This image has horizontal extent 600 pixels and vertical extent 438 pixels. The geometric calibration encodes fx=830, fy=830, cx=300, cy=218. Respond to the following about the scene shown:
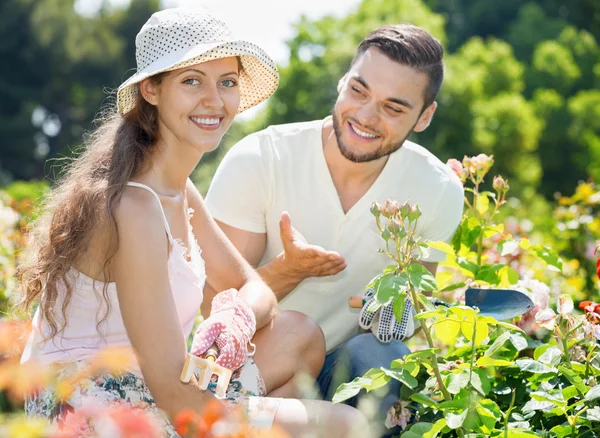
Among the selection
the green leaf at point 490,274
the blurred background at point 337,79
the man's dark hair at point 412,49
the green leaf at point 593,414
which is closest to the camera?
the green leaf at point 593,414

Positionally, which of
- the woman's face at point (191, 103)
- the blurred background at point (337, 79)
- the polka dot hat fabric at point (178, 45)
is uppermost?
the polka dot hat fabric at point (178, 45)

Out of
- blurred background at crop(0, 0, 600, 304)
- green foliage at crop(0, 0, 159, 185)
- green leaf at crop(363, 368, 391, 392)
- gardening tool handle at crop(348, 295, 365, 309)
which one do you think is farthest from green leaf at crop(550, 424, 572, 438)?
green foliage at crop(0, 0, 159, 185)

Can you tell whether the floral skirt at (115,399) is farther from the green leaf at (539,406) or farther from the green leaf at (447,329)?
the green leaf at (539,406)

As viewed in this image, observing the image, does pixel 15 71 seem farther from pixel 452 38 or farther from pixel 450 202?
pixel 450 202

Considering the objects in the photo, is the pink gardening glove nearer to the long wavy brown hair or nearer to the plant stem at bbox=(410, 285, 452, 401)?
the long wavy brown hair

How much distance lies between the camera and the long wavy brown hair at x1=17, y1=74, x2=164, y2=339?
2.20m

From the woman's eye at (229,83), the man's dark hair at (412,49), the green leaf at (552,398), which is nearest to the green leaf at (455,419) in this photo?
the green leaf at (552,398)

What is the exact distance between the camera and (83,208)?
7.22 feet

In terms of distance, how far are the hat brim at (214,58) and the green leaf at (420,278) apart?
0.85 meters

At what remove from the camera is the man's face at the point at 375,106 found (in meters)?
3.29

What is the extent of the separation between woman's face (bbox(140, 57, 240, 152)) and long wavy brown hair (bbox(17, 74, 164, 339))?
4cm

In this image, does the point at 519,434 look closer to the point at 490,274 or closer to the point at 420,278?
the point at 420,278

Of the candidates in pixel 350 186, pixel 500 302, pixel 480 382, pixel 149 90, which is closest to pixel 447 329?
pixel 480 382

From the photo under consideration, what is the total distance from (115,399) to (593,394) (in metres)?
1.23
